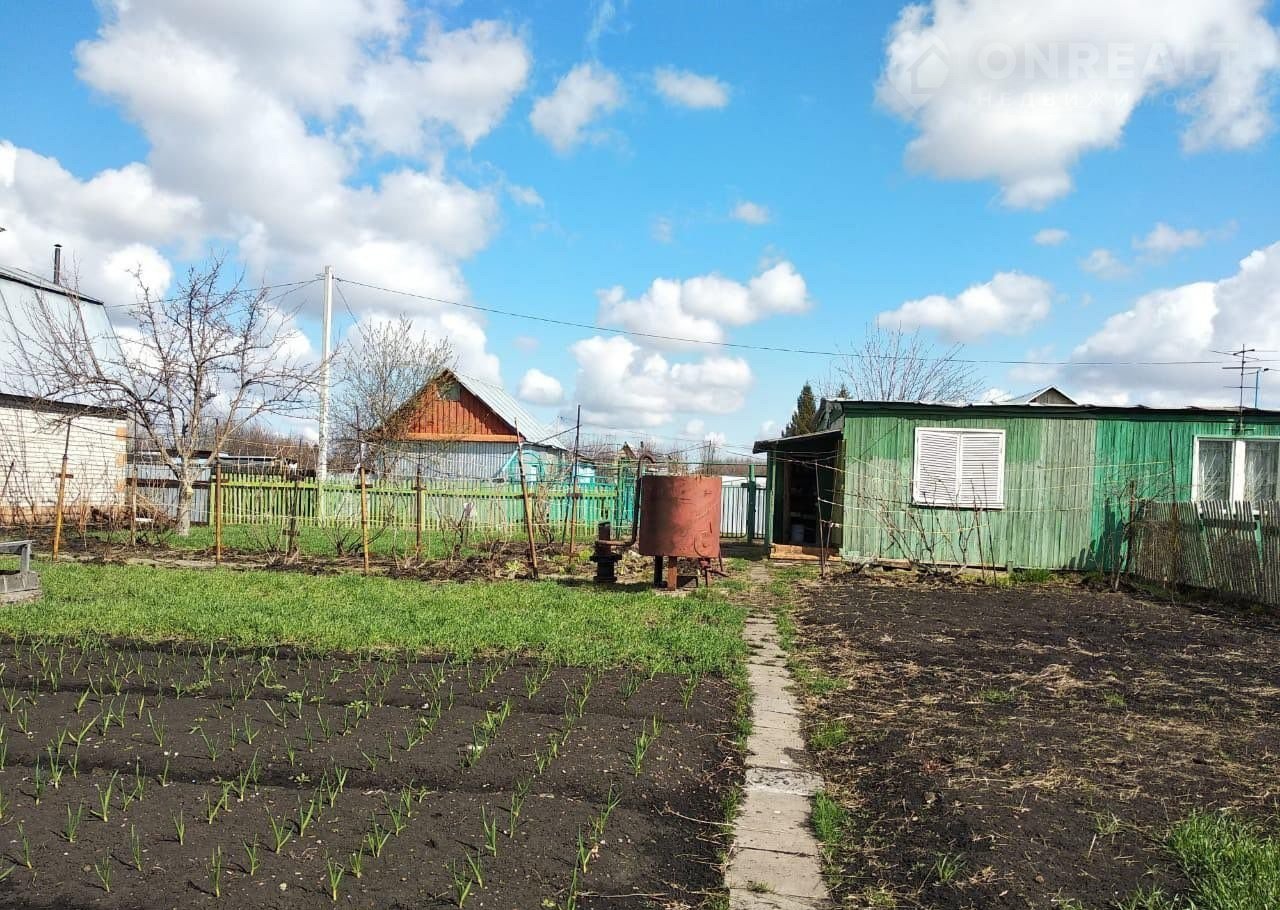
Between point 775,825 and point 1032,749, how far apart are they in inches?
75.6

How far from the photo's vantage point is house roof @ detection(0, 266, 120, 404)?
19.4 meters

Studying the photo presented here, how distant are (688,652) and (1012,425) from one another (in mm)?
10148

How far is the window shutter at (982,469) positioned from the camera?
1499cm

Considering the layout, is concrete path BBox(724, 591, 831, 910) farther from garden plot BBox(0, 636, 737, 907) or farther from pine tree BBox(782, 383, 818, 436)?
pine tree BBox(782, 383, 818, 436)

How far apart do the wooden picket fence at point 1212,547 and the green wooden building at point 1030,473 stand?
657 millimetres

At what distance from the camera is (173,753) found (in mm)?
4422

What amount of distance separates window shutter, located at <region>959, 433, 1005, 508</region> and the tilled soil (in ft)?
17.5

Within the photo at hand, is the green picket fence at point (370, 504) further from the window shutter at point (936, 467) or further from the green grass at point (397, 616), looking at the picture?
the green grass at point (397, 616)

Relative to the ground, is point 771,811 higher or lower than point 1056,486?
lower

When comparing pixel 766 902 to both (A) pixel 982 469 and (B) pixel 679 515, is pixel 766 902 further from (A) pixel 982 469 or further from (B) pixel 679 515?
(A) pixel 982 469

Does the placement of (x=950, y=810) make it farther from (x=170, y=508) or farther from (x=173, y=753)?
(x=170, y=508)

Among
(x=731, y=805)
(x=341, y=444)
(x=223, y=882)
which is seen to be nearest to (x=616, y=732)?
(x=731, y=805)

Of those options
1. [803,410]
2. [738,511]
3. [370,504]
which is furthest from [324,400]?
[803,410]

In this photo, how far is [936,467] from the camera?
15.1 m
